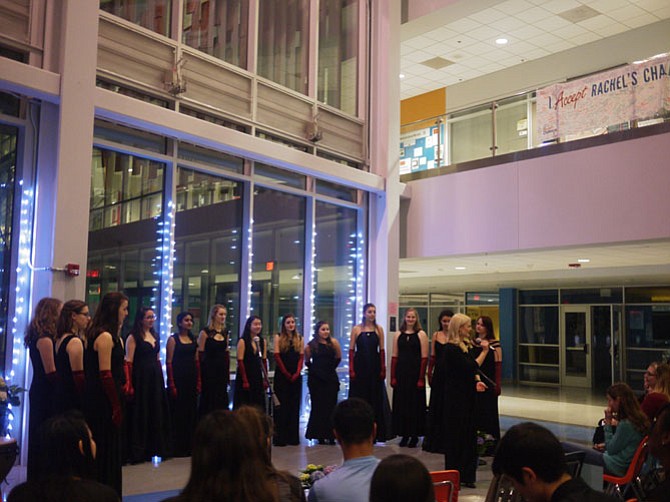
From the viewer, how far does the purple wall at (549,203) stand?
942 cm

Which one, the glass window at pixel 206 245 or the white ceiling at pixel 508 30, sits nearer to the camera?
the glass window at pixel 206 245

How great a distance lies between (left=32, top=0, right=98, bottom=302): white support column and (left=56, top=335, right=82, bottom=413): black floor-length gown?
4.90ft

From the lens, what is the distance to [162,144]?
8344 mm

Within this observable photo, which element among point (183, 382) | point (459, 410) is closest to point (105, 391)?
point (183, 382)

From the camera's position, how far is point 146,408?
24.5 ft

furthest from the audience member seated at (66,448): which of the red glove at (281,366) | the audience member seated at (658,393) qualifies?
the red glove at (281,366)

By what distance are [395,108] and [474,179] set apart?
1666mm

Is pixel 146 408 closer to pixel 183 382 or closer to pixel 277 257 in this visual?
pixel 183 382

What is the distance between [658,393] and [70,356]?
179 inches

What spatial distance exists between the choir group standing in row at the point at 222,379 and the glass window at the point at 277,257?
643 millimetres

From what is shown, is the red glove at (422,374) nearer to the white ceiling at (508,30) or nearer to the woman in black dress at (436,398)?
the woman in black dress at (436,398)

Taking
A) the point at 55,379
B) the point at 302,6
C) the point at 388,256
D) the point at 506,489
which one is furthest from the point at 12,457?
the point at 302,6

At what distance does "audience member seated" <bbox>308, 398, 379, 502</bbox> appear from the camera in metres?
2.71

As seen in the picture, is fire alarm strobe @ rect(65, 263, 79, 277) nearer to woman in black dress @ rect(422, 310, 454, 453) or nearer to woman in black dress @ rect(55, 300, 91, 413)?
woman in black dress @ rect(55, 300, 91, 413)
